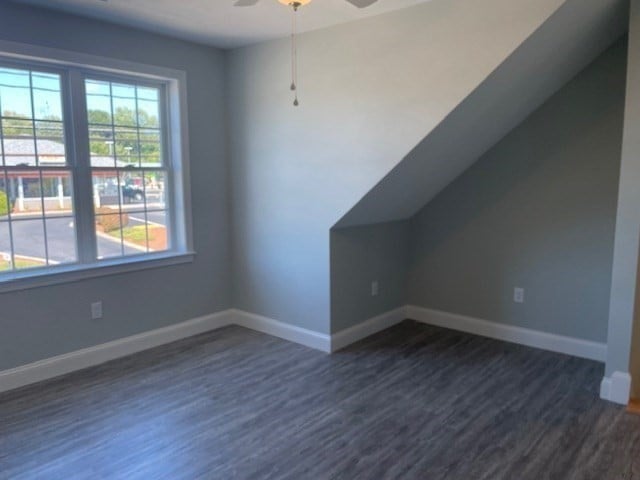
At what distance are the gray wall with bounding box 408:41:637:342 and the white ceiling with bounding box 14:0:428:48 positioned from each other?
58.1 inches

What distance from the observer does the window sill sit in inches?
121

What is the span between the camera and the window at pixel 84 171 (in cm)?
311

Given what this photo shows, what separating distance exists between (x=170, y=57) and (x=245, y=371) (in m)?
2.45

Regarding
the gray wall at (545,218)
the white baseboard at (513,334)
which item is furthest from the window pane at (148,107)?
the white baseboard at (513,334)

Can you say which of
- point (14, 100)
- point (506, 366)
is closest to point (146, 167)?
point (14, 100)

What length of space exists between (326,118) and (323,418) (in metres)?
2.03

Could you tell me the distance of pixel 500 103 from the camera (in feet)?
10.1

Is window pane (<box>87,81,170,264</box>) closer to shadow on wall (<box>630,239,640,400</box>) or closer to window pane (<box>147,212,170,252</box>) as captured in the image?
window pane (<box>147,212,170,252</box>)

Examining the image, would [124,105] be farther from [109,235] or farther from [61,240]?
[61,240]

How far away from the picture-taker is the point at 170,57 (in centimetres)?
371

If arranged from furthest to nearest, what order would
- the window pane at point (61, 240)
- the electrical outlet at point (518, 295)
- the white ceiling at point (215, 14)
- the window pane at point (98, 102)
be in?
the electrical outlet at point (518, 295), the window pane at point (98, 102), the window pane at point (61, 240), the white ceiling at point (215, 14)

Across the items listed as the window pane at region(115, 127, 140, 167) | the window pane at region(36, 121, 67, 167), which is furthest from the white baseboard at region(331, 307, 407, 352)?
the window pane at region(36, 121, 67, 167)

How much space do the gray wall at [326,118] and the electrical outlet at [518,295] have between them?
5.00ft

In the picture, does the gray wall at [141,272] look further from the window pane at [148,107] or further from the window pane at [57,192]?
the window pane at [57,192]
